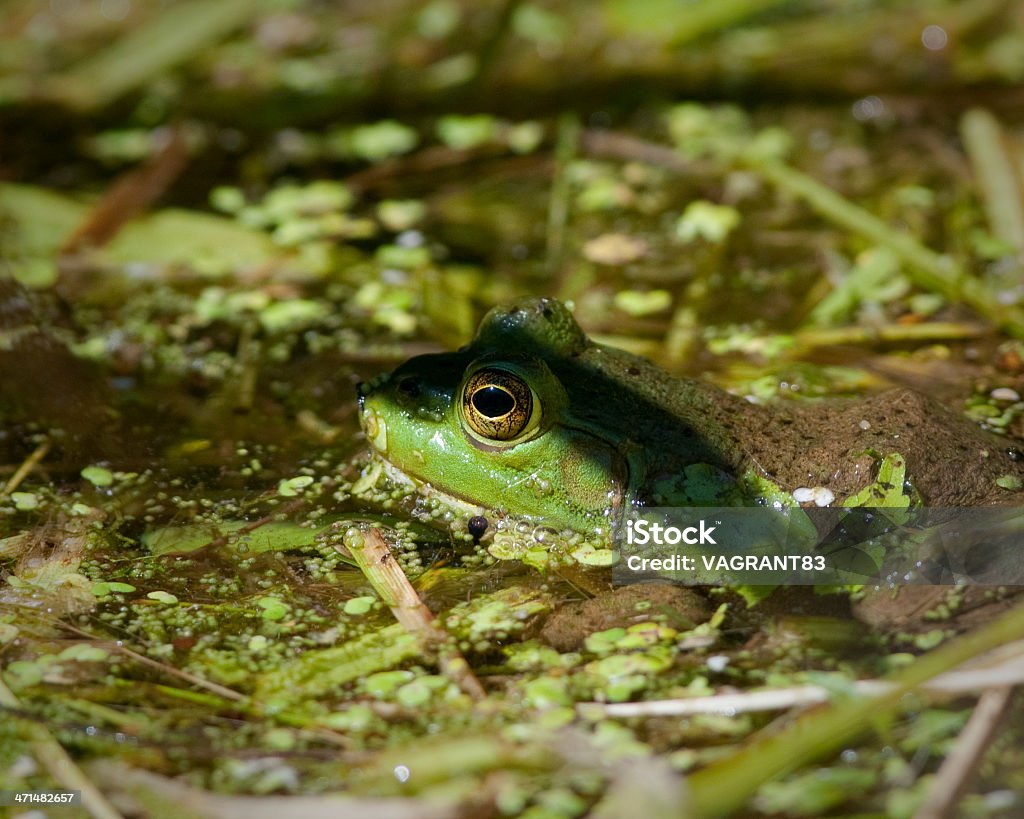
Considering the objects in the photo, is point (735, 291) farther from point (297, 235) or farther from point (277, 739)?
point (277, 739)

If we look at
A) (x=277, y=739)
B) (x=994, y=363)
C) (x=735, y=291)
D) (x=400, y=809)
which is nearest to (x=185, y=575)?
(x=277, y=739)

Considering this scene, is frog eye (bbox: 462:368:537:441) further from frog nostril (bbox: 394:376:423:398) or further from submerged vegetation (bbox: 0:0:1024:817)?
submerged vegetation (bbox: 0:0:1024:817)

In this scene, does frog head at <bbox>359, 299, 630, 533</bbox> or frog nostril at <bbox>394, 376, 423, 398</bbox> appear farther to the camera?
frog nostril at <bbox>394, 376, 423, 398</bbox>
